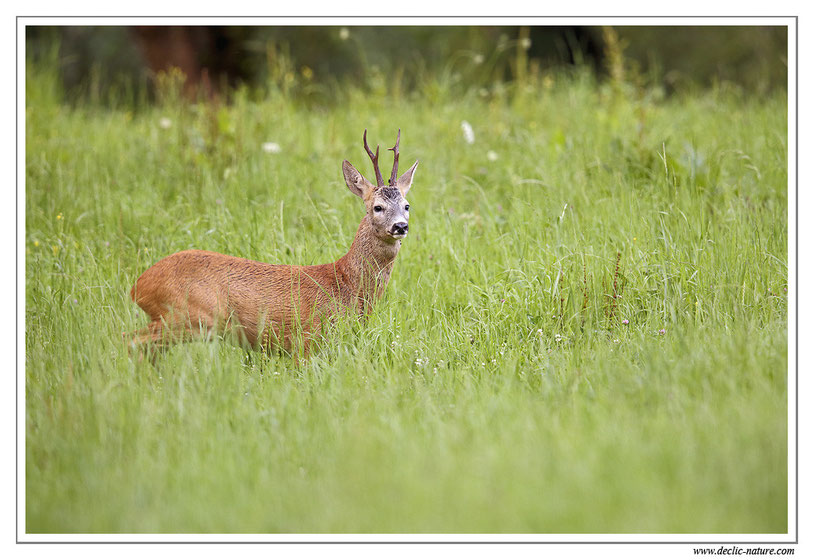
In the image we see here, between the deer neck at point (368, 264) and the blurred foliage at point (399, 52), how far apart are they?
14.9 ft

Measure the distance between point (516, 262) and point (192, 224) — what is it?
2193 mm

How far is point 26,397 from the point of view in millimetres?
3773

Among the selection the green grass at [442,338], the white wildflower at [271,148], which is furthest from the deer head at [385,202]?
the white wildflower at [271,148]

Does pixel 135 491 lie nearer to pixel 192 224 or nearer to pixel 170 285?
pixel 170 285

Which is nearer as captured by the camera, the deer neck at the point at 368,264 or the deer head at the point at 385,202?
the deer head at the point at 385,202

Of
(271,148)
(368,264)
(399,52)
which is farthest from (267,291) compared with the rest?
(399,52)

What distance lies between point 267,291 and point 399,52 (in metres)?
11.1

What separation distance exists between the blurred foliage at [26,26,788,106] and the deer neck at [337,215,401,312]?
453cm

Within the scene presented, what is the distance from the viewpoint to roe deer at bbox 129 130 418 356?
4.10m

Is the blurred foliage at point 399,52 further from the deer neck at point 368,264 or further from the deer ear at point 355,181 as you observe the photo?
the deer neck at point 368,264

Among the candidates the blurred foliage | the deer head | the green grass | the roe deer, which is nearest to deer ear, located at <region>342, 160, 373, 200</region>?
the deer head

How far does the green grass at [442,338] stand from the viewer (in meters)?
2.96

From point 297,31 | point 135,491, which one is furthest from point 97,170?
point 297,31

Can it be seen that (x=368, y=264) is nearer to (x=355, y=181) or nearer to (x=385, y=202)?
(x=385, y=202)
